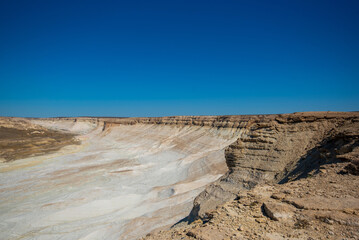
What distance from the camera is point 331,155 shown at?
301 inches

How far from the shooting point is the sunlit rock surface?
13.6 m

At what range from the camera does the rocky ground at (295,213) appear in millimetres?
4234

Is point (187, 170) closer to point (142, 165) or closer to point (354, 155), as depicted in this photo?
point (142, 165)

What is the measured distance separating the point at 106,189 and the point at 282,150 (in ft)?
57.1

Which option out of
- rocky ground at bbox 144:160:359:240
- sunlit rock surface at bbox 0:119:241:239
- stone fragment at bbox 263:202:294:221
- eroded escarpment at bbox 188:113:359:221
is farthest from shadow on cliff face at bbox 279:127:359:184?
sunlit rock surface at bbox 0:119:241:239

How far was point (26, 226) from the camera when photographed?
14.1 m

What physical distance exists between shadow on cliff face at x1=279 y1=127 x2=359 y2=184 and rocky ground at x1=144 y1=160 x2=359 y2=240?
1.43 feet

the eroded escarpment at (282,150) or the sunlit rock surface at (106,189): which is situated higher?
the eroded escarpment at (282,150)

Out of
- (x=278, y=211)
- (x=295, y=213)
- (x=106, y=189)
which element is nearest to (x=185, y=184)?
(x=106, y=189)

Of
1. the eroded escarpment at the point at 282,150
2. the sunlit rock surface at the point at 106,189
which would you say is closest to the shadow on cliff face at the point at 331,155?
the eroded escarpment at the point at 282,150

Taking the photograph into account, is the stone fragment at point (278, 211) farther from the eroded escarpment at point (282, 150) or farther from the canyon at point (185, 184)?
the eroded escarpment at point (282, 150)

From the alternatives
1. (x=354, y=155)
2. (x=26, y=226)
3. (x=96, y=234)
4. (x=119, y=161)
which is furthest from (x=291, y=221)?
(x=119, y=161)

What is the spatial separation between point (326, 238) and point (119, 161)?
108 feet

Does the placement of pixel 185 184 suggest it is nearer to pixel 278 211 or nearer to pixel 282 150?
pixel 282 150
